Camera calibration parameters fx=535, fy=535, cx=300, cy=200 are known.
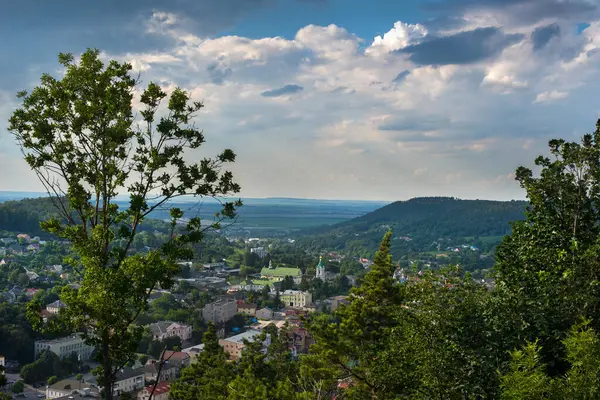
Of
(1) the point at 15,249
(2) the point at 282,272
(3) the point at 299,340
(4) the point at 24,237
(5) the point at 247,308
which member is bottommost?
(5) the point at 247,308

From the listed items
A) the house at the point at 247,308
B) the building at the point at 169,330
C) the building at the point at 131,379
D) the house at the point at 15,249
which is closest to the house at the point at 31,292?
the building at the point at 169,330

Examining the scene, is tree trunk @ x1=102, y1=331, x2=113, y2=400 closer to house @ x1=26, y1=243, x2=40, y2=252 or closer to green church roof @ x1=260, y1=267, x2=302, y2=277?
green church roof @ x1=260, y1=267, x2=302, y2=277

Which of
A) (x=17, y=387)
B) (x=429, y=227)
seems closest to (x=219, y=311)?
(x=17, y=387)

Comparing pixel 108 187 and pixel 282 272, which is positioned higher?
pixel 108 187

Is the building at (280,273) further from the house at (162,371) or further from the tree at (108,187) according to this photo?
the tree at (108,187)

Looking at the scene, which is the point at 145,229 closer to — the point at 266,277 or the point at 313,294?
the point at 266,277

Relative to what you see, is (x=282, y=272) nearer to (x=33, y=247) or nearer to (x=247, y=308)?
(x=247, y=308)

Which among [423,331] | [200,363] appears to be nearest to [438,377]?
[423,331]
